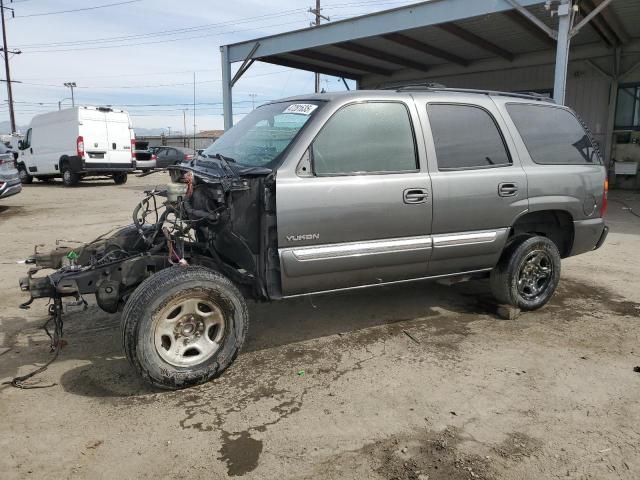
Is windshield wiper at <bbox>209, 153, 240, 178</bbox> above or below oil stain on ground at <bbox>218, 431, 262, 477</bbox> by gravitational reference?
above

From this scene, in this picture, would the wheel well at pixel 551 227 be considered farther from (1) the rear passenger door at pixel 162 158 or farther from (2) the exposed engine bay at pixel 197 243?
(1) the rear passenger door at pixel 162 158

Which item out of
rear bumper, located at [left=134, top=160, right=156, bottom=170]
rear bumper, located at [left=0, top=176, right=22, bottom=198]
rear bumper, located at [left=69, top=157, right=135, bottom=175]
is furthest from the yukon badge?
rear bumper, located at [left=134, top=160, right=156, bottom=170]

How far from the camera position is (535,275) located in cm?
468

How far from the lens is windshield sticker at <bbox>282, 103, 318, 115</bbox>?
147 inches

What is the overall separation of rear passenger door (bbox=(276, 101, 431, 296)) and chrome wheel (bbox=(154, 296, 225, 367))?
54 centimetres

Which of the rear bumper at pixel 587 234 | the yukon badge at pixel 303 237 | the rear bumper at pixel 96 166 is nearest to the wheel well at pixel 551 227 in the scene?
the rear bumper at pixel 587 234

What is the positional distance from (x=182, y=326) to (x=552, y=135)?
12.1ft

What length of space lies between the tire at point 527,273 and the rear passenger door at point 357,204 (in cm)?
98

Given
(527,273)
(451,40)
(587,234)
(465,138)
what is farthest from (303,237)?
(451,40)

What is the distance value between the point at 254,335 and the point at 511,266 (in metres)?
2.33

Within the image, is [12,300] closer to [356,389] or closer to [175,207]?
[175,207]

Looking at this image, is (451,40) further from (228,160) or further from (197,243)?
(197,243)

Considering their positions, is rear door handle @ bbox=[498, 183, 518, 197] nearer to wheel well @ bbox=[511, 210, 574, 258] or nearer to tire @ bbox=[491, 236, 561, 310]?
wheel well @ bbox=[511, 210, 574, 258]

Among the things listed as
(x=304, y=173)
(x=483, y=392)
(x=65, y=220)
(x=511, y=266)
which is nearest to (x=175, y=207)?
(x=304, y=173)
